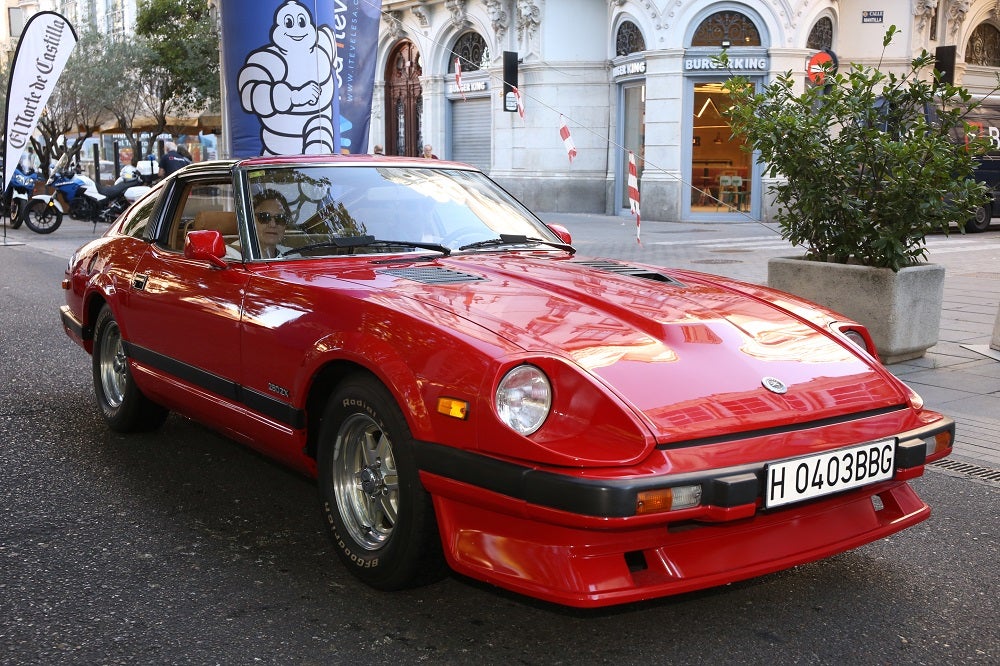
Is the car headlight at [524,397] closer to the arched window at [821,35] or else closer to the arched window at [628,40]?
the arched window at [628,40]

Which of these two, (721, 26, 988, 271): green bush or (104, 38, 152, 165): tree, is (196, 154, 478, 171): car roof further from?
(104, 38, 152, 165): tree

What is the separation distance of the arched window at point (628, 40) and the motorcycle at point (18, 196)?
13449 mm

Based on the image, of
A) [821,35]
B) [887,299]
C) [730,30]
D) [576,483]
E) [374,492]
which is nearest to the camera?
[576,483]

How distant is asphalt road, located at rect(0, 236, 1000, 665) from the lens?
300 cm

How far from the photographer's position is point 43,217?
21.4 meters

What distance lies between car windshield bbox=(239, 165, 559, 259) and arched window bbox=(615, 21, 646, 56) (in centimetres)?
2026

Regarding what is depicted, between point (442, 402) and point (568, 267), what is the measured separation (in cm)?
134

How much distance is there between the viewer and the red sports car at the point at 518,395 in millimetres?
2844

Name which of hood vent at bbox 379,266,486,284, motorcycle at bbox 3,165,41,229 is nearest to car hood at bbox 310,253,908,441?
hood vent at bbox 379,266,486,284

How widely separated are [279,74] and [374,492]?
7630mm

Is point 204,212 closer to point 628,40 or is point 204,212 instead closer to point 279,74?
point 279,74

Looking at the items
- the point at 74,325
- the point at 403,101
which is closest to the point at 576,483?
the point at 74,325

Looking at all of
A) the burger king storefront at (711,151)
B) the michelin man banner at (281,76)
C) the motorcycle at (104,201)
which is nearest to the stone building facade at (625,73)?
the burger king storefront at (711,151)

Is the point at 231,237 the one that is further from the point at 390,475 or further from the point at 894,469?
the point at 894,469
